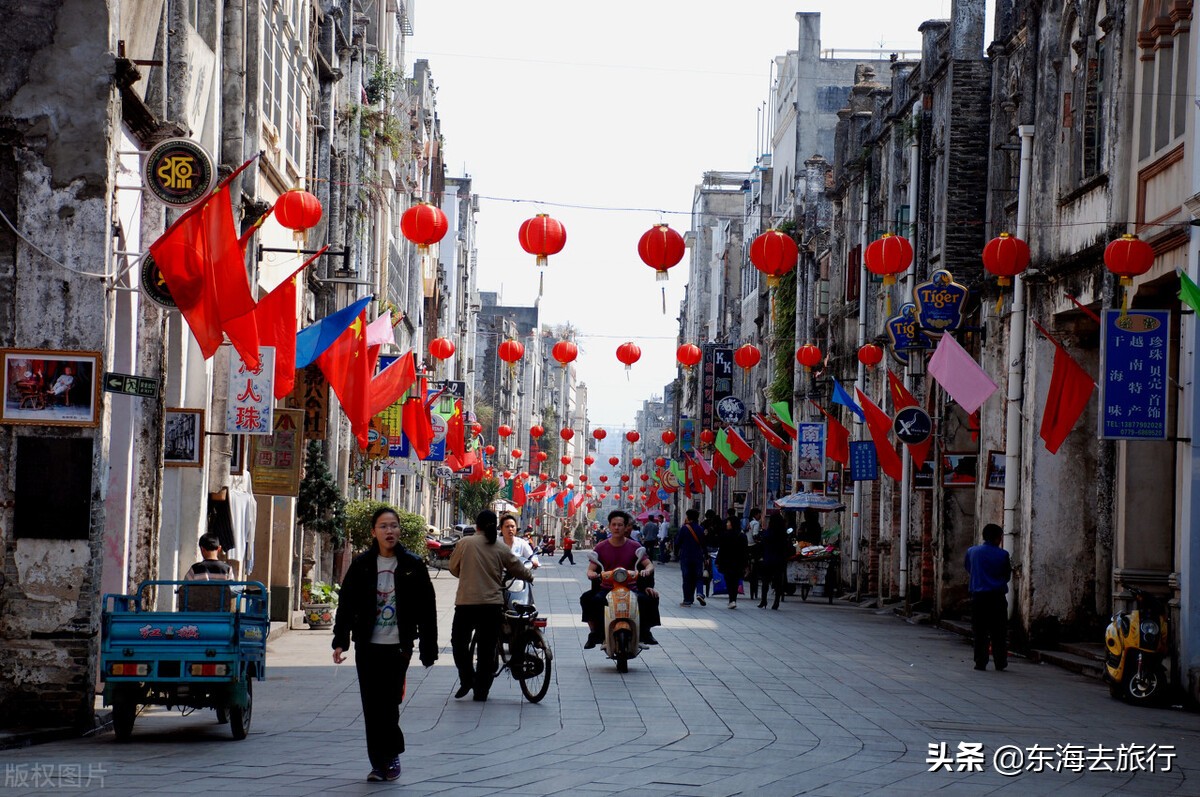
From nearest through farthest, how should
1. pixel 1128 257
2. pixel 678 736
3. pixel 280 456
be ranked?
1. pixel 678 736
2. pixel 1128 257
3. pixel 280 456

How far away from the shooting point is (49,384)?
13195 mm

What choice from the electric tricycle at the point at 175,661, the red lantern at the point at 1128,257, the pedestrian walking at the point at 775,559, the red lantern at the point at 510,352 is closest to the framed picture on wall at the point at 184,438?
the electric tricycle at the point at 175,661

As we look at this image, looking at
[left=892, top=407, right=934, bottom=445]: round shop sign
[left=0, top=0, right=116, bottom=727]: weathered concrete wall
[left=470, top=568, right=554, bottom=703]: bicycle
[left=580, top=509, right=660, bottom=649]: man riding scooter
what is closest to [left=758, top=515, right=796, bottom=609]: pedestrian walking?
[left=892, top=407, right=934, bottom=445]: round shop sign

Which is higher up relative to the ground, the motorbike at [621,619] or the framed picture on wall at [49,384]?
the framed picture on wall at [49,384]

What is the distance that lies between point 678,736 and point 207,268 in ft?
18.3

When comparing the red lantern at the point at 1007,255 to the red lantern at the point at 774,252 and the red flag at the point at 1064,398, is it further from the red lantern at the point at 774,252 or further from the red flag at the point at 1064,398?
the red lantern at the point at 774,252

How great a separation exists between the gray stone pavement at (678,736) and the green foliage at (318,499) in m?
6.40

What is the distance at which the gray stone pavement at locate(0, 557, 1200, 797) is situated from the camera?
10.4m

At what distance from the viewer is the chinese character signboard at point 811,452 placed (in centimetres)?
3934

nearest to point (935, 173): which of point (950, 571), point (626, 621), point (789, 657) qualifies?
point (950, 571)

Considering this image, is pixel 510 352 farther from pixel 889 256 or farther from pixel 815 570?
pixel 889 256

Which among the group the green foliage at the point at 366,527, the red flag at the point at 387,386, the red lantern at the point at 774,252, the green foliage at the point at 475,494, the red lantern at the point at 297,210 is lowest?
the green foliage at the point at 475,494

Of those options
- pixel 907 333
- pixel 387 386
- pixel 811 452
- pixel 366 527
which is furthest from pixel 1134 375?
pixel 811 452

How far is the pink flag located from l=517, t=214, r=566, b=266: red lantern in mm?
6451
